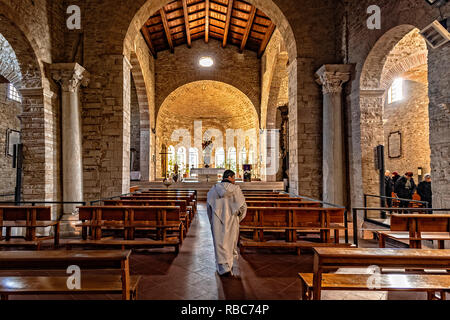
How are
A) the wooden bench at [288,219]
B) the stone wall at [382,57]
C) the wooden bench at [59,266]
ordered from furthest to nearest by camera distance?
the stone wall at [382,57] → the wooden bench at [288,219] → the wooden bench at [59,266]

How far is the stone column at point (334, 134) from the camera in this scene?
7.65m

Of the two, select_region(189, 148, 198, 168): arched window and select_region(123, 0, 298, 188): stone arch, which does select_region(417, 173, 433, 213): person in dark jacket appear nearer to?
select_region(123, 0, 298, 188): stone arch

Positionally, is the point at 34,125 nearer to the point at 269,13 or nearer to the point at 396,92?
the point at 269,13

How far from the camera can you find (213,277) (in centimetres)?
350

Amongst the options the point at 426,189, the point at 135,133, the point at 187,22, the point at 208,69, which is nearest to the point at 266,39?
the point at 208,69

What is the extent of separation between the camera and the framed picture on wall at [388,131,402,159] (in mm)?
13607

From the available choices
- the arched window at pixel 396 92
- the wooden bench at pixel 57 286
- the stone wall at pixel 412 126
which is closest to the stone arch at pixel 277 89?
the arched window at pixel 396 92

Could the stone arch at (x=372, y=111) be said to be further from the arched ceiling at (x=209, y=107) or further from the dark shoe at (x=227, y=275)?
the arched ceiling at (x=209, y=107)

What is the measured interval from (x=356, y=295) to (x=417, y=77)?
38.6 ft

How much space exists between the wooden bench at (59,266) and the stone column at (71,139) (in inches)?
229

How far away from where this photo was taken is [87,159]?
8.09 m

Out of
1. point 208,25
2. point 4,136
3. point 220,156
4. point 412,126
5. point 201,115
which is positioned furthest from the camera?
point 220,156

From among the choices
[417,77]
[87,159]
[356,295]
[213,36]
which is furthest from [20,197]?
[417,77]

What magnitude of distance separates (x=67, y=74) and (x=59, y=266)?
6.82m
